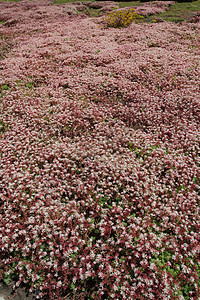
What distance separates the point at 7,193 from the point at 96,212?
2.70 meters

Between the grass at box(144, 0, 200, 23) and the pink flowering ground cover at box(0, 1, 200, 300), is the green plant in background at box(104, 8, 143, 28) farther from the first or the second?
the pink flowering ground cover at box(0, 1, 200, 300)

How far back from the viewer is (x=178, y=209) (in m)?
5.50

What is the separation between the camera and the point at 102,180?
614 cm

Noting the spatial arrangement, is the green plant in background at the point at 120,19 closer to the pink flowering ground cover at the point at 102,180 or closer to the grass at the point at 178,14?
the grass at the point at 178,14

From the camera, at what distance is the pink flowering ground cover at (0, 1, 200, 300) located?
13.8 ft

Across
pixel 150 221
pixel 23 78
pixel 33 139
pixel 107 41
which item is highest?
pixel 107 41

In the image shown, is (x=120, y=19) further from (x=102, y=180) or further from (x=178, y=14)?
(x=102, y=180)

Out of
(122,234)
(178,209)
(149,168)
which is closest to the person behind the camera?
(122,234)

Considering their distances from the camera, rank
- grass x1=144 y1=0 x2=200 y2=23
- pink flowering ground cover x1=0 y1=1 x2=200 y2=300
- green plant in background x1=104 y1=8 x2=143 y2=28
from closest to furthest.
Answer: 1. pink flowering ground cover x1=0 y1=1 x2=200 y2=300
2. green plant in background x1=104 y1=8 x2=143 y2=28
3. grass x1=144 y1=0 x2=200 y2=23

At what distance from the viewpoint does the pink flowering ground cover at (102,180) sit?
4215 millimetres

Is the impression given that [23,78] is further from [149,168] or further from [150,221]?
[150,221]

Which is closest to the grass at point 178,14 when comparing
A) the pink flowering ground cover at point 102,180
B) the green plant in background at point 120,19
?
the green plant in background at point 120,19

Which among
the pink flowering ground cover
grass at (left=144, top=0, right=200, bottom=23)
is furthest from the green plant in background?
the pink flowering ground cover

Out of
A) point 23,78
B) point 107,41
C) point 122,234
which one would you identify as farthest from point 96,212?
point 107,41
